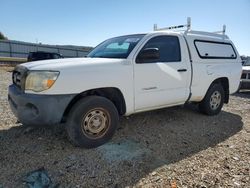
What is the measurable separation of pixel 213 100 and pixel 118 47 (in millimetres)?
2856

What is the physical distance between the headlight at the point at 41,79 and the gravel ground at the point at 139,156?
Result: 102cm

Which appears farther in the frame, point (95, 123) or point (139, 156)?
point (95, 123)

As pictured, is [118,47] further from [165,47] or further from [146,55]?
[165,47]

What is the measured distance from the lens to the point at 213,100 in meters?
5.88

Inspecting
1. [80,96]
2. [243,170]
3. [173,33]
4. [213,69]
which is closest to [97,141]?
[80,96]

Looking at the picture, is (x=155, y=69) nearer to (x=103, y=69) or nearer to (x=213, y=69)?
(x=103, y=69)

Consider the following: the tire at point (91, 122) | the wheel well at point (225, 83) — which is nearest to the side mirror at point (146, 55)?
the tire at point (91, 122)

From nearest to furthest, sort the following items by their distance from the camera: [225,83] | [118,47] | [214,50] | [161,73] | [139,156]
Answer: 1. [139,156]
2. [161,73]
3. [118,47]
4. [214,50]
5. [225,83]

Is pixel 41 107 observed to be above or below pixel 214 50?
below

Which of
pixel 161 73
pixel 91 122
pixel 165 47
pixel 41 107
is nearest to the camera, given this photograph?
pixel 41 107

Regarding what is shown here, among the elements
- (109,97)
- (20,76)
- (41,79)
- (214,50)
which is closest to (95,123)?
(109,97)

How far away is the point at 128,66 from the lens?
13.1 feet

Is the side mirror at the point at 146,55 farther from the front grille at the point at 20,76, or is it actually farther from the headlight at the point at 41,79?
the front grille at the point at 20,76

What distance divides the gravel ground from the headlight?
3.36 feet
